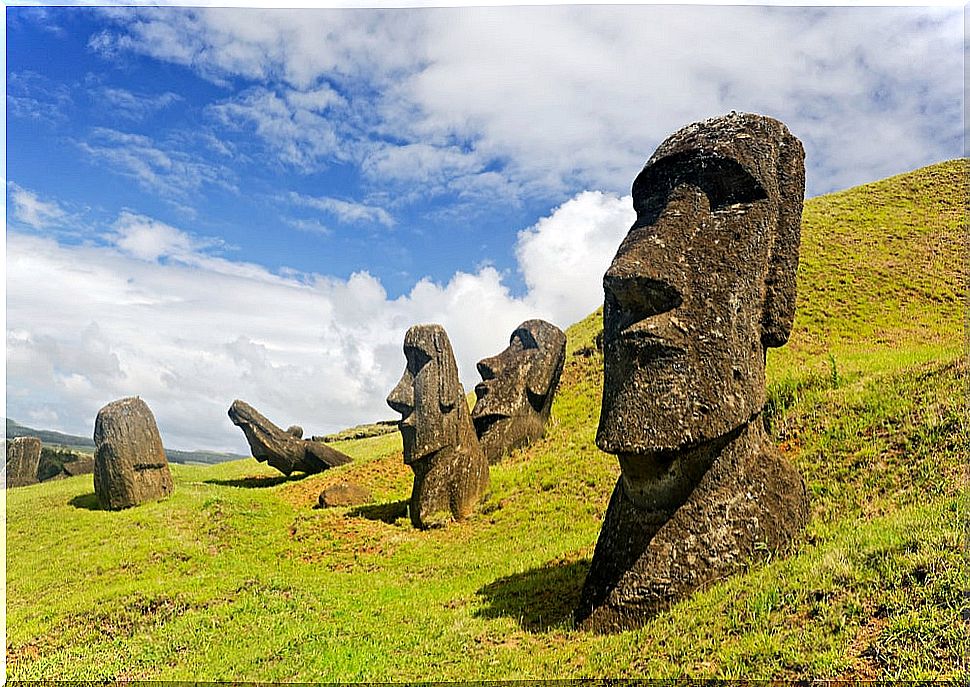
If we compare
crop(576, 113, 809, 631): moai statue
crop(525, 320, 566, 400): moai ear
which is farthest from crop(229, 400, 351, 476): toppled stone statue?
crop(576, 113, 809, 631): moai statue

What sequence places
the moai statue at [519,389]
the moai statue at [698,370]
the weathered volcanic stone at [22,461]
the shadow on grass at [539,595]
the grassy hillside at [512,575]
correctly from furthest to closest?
the weathered volcanic stone at [22,461] < the moai statue at [519,389] < the shadow on grass at [539,595] < the moai statue at [698,370] < the grassy hillside at [512,575]

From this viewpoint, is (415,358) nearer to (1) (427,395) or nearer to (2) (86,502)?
(1) (427,395)

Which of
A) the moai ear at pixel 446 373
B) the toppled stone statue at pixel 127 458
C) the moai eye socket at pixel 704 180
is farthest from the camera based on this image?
the toppled stone statue at pixel 127 458

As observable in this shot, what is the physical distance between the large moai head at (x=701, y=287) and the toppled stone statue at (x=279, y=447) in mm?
17211

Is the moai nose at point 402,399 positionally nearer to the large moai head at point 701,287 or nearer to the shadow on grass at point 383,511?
the shadow on grass at point 383,511

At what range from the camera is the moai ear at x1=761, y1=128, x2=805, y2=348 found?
7.80m

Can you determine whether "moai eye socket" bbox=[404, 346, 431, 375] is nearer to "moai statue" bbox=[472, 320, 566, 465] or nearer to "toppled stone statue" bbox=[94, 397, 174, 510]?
"moai statue" bbox=[472, 320, 566, 465]

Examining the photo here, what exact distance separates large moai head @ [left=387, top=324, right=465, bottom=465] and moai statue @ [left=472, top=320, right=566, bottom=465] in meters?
3.72

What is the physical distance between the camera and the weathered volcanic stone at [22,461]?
84.5ft

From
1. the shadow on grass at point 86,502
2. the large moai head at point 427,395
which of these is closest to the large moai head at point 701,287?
the large moai head at point 427,395

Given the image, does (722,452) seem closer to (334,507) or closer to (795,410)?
(795,410)

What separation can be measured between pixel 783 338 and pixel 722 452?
1.61m

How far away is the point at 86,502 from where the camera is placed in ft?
62.3

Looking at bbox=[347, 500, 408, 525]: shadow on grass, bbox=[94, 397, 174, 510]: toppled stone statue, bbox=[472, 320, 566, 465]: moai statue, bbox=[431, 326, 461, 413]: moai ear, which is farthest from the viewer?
bbox=[472, 320, 566, 465]: moai statue
